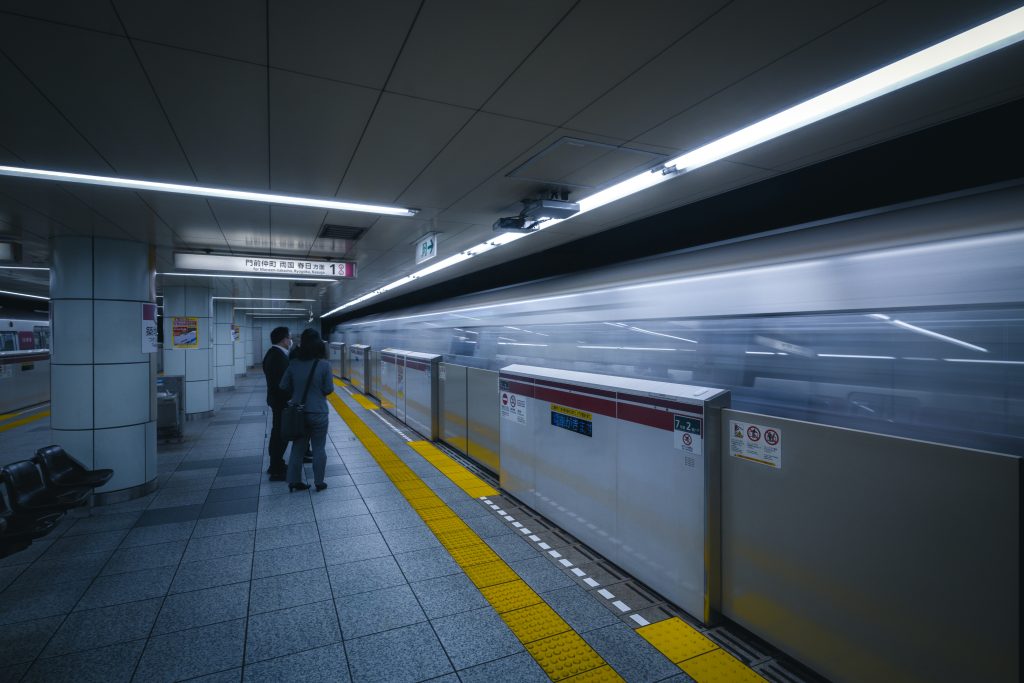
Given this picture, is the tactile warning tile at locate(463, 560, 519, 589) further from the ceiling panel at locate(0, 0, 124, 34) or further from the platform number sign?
the ceiling panel at locate(0, 0, 124, 34)

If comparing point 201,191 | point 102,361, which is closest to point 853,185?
point 201,191

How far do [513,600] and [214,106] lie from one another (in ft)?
11.0

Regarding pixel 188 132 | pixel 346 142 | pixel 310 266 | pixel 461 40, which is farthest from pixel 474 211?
pixel 310 266

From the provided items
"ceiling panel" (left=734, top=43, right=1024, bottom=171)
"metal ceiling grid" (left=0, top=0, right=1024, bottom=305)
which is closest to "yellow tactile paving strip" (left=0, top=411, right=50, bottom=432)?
"metal ceiling grid" (left=0, top=0, right=1024, bottom=305)

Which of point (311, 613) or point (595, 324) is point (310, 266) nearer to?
point (595, 324)

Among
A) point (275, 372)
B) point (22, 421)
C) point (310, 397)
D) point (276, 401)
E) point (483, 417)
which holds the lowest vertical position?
point (22, 421)

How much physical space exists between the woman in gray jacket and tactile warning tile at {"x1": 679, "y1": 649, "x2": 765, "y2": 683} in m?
4.16

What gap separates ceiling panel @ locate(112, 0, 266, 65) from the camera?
1736 millimetres

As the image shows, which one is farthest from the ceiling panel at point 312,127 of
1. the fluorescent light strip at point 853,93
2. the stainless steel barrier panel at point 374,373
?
the stainless steel barrier panel at point 374,373

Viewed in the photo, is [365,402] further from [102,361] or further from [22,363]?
[22,363]

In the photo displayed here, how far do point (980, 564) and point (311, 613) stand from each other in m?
3.41

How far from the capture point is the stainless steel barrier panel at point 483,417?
599cm

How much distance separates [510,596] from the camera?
10.8 ft

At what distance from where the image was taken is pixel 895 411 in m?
2.70
